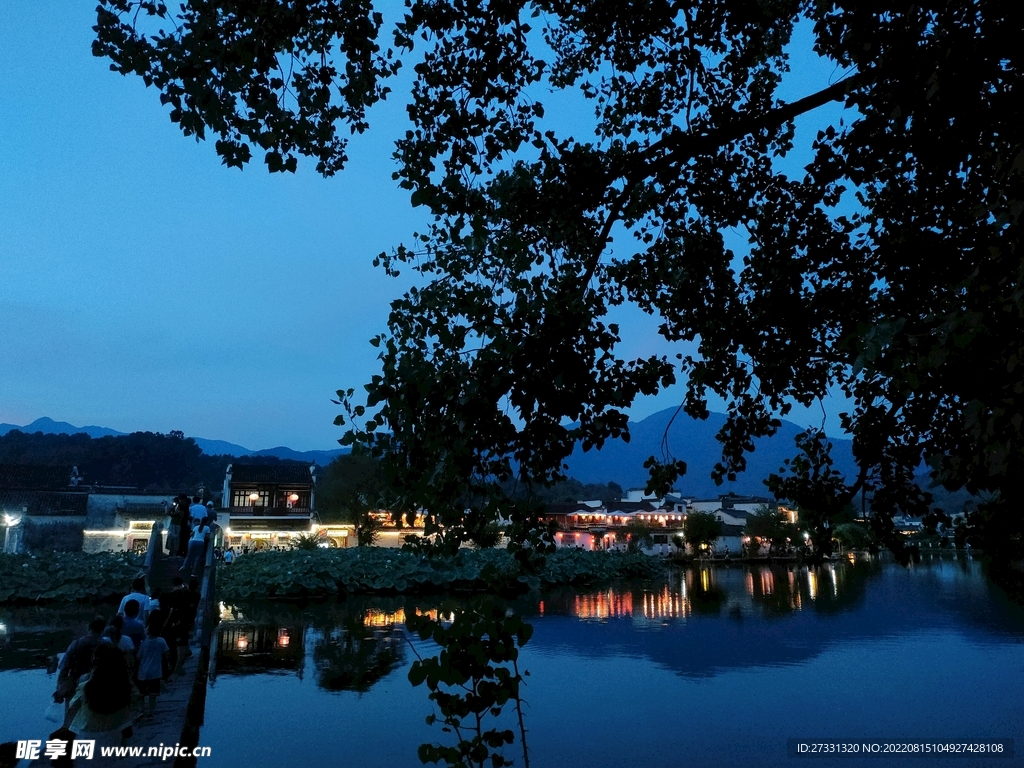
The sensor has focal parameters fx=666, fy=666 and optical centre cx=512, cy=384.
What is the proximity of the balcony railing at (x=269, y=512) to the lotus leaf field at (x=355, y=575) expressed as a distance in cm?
1128

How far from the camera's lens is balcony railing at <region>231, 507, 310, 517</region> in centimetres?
4725

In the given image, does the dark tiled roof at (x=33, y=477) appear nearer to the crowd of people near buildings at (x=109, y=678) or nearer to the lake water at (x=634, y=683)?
the lake water at (x=634, y=683)

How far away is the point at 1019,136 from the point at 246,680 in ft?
60.2

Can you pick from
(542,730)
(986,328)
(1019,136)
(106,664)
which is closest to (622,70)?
(1019,136)

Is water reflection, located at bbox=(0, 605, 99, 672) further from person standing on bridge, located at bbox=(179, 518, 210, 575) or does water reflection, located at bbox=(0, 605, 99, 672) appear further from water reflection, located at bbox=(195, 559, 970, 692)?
water reflection, located at bbox=(195, 559, 970, 692)

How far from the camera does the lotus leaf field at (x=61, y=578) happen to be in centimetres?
2734

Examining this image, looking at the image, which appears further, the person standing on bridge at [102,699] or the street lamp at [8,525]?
the street lamp at [8,525]

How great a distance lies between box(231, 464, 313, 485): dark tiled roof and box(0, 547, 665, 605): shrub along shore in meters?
12.4

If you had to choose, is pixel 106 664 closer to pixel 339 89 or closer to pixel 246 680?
pixel 339 89

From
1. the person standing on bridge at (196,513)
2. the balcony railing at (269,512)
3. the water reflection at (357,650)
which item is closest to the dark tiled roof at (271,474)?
the balcony railing at (269,512)

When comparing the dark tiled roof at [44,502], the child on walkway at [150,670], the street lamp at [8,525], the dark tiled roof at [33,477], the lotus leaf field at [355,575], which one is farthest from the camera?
the dark tiled roof at [33,477]

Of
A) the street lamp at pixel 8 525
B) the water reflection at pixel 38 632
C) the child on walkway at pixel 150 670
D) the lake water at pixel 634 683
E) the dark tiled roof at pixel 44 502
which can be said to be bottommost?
the lake water at pixel 634 683

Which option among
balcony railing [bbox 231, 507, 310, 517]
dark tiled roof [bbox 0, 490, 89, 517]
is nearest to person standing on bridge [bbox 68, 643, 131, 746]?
dark tiled roof [bbox 0, 490, 89, 517]

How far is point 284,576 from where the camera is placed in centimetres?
3120
